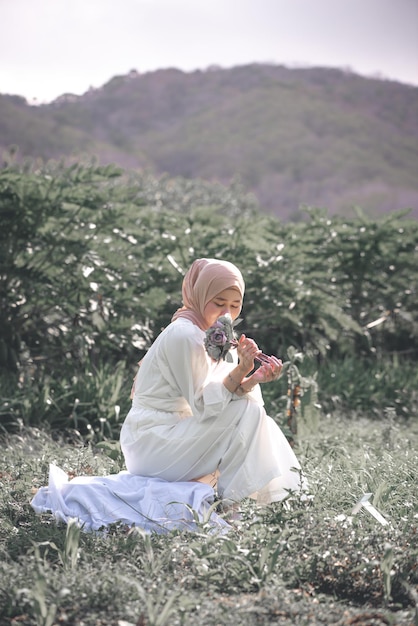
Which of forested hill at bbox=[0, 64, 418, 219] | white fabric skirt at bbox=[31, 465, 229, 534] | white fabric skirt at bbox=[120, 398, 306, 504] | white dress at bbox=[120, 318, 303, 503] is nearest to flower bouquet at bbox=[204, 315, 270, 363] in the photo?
white dress at bbox=[120, 318, 303, 503]

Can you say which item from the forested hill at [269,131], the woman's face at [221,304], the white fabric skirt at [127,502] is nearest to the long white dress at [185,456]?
the white fabric skirt at [127,502]

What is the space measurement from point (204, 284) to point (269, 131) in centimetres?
2290

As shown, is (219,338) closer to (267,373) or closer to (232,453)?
(267,373)

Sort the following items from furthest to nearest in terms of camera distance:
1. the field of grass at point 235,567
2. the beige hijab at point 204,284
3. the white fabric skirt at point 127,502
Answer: the beige hijab at point 204,284
the white fabric skirt at point 127,502
the field of grass at point 235,567

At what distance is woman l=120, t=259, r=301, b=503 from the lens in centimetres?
353

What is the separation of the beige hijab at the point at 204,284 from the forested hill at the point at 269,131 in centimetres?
1791

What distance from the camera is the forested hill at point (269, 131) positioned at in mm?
23062

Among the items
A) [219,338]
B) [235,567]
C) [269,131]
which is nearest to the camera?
[235,567]

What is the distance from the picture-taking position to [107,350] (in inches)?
240

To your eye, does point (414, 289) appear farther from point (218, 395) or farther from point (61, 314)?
point (218, 395)

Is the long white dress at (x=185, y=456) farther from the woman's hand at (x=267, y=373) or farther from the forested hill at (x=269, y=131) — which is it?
the forested hill at (x=269, y=131)

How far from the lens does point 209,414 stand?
11.6ft

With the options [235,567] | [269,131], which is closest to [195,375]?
[235,567]

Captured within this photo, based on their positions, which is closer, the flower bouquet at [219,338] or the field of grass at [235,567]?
the field of grass at [235,567]
